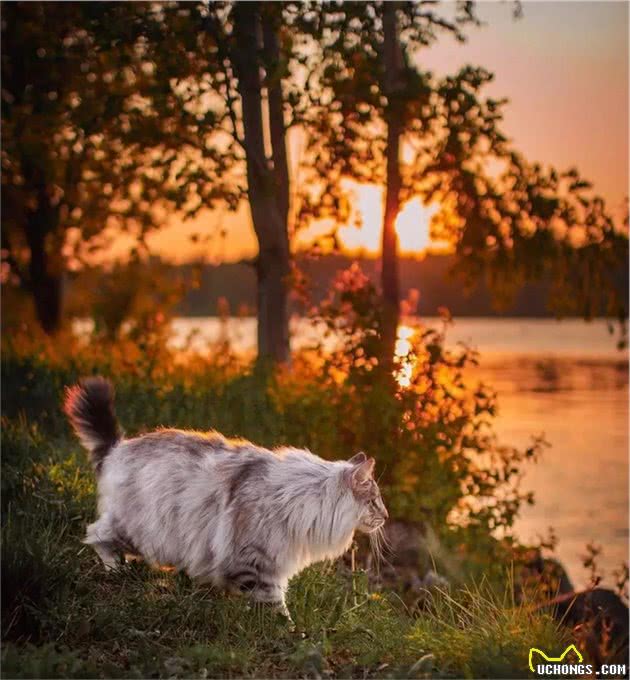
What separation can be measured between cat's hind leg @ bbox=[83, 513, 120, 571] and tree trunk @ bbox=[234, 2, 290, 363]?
6398 mm

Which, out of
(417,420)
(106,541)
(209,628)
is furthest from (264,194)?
(209,628)

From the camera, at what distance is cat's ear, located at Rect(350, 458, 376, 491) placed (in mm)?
6984

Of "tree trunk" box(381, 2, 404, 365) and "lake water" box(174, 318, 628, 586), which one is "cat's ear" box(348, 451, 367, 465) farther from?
"tree trunk" box(381, 2, 404, 365)

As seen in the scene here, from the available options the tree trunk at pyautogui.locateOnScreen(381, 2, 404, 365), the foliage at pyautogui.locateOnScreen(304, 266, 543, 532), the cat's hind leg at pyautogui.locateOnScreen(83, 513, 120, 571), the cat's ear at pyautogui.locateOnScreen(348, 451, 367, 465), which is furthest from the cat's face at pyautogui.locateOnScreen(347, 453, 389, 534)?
the tree trunk at pyautogui.locateOnScreen(381, 2, 404, 365)

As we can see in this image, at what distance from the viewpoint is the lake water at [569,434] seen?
17.6 m

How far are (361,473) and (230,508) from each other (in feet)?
2.98

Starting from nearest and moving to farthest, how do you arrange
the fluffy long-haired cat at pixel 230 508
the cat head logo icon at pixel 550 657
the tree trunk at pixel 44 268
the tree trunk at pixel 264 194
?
the cat head logo icon at pixel 550 657 → the fluffy long-haired cat at pixel 230 508 → the tree trunk at pixel 264 194 → the tree trunk at pixel 44 268

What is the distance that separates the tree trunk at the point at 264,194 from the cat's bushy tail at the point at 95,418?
594 cm

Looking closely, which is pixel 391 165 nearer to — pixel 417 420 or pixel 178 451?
pixel 417 420

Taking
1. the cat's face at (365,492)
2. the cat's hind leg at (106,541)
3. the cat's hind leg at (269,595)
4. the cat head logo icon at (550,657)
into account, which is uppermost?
the cat's face at (365,492)

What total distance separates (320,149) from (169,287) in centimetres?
1335

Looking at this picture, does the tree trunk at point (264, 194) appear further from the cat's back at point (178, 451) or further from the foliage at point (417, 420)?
the cat's back at point (178, 451)

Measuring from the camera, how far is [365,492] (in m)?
7.15

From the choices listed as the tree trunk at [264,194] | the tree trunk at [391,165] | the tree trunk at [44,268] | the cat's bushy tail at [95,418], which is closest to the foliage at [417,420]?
the tree trunk at [391,165]
